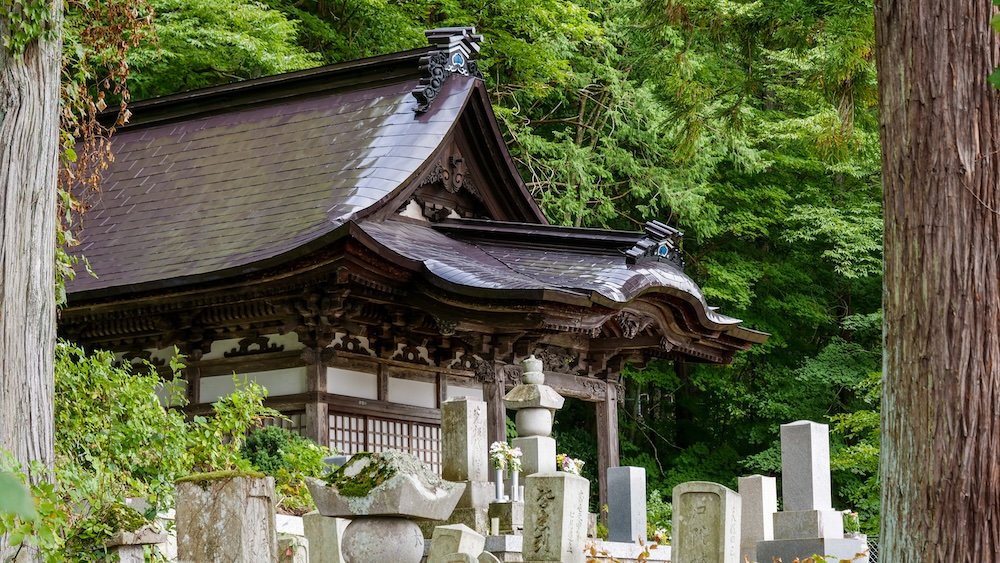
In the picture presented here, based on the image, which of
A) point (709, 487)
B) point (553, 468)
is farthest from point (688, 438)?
point (709, 487)

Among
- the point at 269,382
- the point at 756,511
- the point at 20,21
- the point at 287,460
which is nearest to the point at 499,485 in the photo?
the point at 287,460

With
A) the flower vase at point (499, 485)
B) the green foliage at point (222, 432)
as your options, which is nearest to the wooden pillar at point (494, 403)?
the flower vase at point (499, 485)

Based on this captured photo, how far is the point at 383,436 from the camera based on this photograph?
45.1 ft

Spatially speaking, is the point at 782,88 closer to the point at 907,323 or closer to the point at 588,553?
the point at 588,553

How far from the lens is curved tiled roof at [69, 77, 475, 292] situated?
1336cm

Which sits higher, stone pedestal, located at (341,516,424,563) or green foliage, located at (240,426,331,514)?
green foliage, located at (240,426,331,514)

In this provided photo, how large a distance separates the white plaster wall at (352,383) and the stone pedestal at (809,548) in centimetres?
495

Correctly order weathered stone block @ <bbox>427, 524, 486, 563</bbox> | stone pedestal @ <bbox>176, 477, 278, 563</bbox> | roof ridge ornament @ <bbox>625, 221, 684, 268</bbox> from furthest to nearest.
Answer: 1. roof ridge ornament @ <bbox>625, 221, 684, 268</bbox>
2. weathered stone block @ <bbox>427, 524, 486, 563</bbox>
3. stone pedestal @ <bbox>176, 477, 278, 563</bbox>

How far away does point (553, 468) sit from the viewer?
11016 millimetres

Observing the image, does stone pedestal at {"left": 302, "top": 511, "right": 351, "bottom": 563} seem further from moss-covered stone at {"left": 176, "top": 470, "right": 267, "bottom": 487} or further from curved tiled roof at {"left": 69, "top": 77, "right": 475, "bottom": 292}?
curved tiled roof at {"left": 69, "top": 77, "right": 475, "bottom": 292}

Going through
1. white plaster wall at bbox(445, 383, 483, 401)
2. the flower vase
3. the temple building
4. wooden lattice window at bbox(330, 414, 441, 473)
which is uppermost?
the temple building

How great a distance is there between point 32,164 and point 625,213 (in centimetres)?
1653

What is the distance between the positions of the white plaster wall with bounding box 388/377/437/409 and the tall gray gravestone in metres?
4.91

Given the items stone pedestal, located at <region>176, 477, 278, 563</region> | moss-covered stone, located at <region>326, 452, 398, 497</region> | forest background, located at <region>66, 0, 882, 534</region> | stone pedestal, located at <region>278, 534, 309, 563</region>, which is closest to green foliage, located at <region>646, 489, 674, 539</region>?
forest background, located at <region>66, 0, 882, 534</region>
